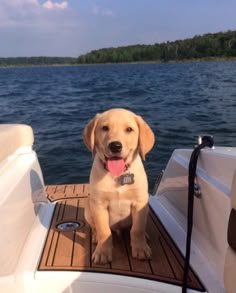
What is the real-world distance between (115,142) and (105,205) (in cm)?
45

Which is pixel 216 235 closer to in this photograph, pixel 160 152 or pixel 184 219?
pixel 184 219


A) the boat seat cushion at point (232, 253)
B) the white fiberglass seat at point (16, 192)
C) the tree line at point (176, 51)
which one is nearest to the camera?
the boat seat cushion at point (232, 253)

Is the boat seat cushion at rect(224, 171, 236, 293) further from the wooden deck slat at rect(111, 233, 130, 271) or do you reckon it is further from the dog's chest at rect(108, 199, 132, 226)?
the dog's chest at rect(108, 199, 132, 226)

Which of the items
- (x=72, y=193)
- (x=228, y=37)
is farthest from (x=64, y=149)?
(x=228, y=37)

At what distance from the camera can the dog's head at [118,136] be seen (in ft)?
8.48

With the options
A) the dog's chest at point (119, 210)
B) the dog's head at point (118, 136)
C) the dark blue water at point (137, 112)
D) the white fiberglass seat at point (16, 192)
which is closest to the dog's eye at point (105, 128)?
the dog's head at point (118, 136)

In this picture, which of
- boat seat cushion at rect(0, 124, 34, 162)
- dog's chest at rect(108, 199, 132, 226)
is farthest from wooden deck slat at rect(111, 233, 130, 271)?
boat seat cushion at rect(0, 124, 34, 162)

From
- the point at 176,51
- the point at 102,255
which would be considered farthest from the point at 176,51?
the point at 102,255

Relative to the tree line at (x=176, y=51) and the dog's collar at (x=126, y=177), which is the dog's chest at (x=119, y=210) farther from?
the tree line at (x=176, y=51)

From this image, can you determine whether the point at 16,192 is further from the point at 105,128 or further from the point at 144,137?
the point at 144,137

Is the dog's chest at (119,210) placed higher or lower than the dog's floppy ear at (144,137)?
lower

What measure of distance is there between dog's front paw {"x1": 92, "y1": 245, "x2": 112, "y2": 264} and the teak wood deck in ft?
0.11

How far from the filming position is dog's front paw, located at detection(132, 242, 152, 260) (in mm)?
2711

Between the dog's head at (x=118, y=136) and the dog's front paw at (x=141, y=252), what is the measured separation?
21.7 inches
